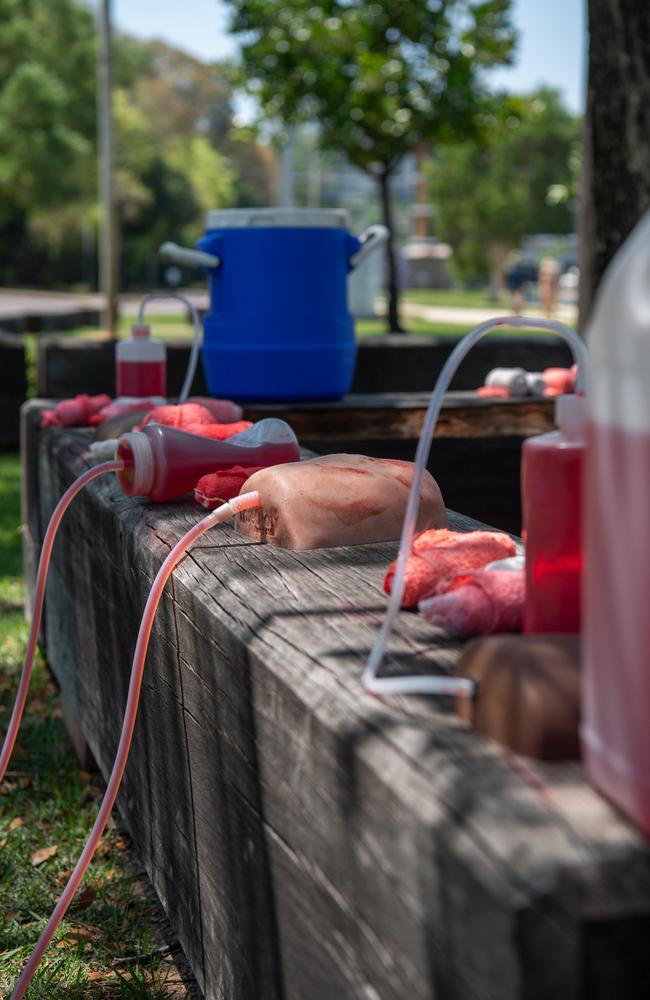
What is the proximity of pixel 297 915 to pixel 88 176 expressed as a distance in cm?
4229

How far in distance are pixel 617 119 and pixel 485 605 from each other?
4211mm

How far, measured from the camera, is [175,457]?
2.24m

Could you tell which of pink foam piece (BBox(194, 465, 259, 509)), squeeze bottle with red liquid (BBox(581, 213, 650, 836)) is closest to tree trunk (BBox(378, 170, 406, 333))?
pink foam piece (BBox(194, 465, 259, 509))

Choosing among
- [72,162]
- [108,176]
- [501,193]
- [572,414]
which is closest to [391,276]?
[108,176]

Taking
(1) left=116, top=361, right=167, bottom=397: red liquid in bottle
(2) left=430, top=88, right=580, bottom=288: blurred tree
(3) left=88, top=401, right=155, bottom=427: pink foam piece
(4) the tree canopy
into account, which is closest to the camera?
(3) left=88, top=401, right=155, bottom=427: pink foam piece

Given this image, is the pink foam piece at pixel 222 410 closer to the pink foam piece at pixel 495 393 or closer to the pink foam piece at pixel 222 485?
the pink foam piece at pixel 222 485

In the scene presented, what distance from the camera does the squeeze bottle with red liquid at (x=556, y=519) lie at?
1.26 m

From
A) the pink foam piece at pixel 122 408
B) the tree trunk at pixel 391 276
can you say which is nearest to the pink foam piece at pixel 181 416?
the pink foam piece at pixel 122 408

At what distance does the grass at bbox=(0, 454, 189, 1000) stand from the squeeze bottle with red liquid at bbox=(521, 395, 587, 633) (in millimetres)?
1171

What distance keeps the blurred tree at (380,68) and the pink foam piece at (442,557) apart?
39.7 ft

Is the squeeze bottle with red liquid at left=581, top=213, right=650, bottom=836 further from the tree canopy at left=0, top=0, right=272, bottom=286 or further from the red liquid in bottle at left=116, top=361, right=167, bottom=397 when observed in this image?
the tree canopy at left=0, top=0, right=272, bottom=286

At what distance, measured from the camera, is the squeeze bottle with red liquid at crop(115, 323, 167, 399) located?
3.65 metres

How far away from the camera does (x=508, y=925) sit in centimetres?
87

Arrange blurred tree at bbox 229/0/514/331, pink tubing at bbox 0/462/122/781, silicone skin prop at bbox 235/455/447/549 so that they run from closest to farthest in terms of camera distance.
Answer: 1. silicone skin prop at bbox 235/455/447/549
2. pink tubing at bbox 0/462/122/781
3. blurred tree at bbox 229/0/514/331
